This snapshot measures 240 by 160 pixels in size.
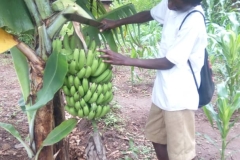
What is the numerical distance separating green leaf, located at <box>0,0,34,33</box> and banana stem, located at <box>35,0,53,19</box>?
0.21 ft

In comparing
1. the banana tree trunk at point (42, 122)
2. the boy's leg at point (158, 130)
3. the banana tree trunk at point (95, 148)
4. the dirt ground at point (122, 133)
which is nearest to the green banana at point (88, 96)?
the banana tree trunk at point (42, 122)

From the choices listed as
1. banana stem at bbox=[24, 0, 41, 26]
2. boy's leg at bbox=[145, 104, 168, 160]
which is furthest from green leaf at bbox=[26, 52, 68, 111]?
boy's leg at bbox=[145, 104, 168, 160]

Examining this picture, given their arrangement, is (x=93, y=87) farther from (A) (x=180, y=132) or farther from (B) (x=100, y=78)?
(A) (x=180, y=132)

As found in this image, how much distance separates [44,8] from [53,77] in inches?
13.1

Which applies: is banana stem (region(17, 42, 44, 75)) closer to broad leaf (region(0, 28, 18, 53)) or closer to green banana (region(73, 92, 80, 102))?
broad leaf (region(0, 28, 18, 53))

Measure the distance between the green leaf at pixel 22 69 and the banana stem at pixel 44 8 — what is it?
0.22 meters

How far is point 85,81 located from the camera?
5.04ft

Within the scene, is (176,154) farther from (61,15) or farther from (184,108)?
(61,15)

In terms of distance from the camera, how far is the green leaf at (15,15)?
1.50 meters

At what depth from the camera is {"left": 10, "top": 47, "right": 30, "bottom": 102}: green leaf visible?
5.41 ft

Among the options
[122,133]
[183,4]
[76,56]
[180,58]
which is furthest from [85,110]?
[122,133]

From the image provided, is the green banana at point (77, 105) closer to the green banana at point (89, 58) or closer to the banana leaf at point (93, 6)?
the green banana at point (89, 58)

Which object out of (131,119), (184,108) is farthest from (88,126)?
(184,108)

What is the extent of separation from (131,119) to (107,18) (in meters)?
1.48
